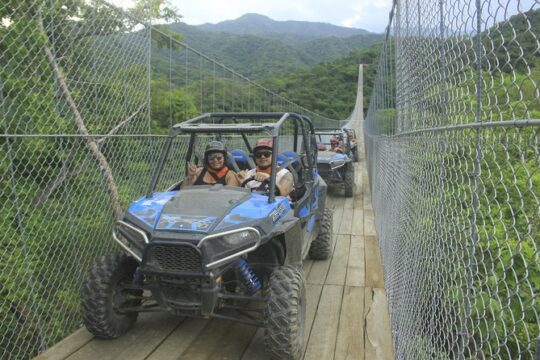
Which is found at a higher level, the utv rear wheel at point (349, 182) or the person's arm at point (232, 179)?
the person's arm at point (232, 179)

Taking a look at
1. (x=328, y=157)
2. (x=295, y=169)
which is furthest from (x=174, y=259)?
(x=328, y=157)

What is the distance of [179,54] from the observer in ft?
25.5

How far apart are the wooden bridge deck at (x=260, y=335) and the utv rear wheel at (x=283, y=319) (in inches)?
13.3

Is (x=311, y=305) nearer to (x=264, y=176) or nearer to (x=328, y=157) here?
(x=264, y=176)

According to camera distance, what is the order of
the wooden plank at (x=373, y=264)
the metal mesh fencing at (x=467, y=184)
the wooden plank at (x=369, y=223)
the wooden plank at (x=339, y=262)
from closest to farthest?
the metal mesh fencing at (x=467, y=184), the wooden plank at (x=373, y=264), the wooden plank at (x=339, y=262), the wooden plank at (x=369, y=223)

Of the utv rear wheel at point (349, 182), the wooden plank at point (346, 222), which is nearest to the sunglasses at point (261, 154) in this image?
the wooden plank at point (346, 222)

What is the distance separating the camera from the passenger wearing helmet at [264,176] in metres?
4.06

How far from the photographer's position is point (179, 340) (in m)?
3.59

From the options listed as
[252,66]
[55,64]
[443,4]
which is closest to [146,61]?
[55,64]

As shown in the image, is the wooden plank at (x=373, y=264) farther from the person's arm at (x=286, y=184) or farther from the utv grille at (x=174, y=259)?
the utv grille at (x=174, y=259)

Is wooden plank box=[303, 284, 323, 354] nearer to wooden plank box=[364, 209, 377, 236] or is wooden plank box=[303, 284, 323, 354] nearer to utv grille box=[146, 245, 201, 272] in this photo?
utv grille box=[146, 245, 201, 272]

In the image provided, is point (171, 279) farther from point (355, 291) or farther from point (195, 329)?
point (355, 291)

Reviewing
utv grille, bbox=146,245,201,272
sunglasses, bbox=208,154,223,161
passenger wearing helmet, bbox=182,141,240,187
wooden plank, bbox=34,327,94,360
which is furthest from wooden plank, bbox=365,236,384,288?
wooden plank, bbox=34,327,94,360

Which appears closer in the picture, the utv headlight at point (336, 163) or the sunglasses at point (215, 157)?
the sunglasses at point (215, 157)
